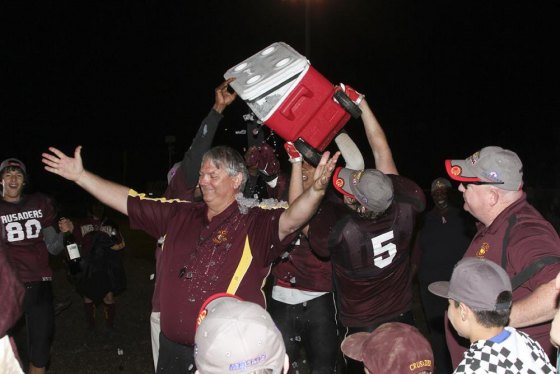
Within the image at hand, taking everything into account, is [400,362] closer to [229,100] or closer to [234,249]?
[234,249]

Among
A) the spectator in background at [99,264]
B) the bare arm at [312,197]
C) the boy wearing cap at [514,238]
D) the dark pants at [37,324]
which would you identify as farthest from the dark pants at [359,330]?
the spectator in background at [99,264]

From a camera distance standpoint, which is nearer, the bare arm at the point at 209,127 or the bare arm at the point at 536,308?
the bare arm at the point at 536,308

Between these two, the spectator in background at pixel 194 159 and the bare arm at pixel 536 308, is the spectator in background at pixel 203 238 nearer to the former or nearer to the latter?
the spectator in background at pixel 194 159

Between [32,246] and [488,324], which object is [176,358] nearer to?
[488,324]

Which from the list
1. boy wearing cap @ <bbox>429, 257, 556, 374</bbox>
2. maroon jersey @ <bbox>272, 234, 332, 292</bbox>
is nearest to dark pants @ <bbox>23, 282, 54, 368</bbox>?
maroon jersey @ <bbox>272, 234, 332, 292</bbox>

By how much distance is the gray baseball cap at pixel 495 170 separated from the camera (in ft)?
11.3

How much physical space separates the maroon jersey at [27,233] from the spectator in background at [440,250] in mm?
3969

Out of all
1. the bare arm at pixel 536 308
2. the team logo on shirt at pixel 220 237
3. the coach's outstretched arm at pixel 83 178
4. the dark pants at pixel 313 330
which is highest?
the coach's outstretched arm at pixel 83 178

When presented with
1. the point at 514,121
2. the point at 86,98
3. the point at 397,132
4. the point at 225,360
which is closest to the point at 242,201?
the point at 225,360

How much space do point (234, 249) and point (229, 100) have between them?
1217mm

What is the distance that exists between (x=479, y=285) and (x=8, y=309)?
222 centimetres

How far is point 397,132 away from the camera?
1246 inches

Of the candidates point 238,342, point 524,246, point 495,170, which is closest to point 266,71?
point 495,170

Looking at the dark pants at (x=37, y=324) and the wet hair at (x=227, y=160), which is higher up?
the wet hair at (x=227, y=160)
